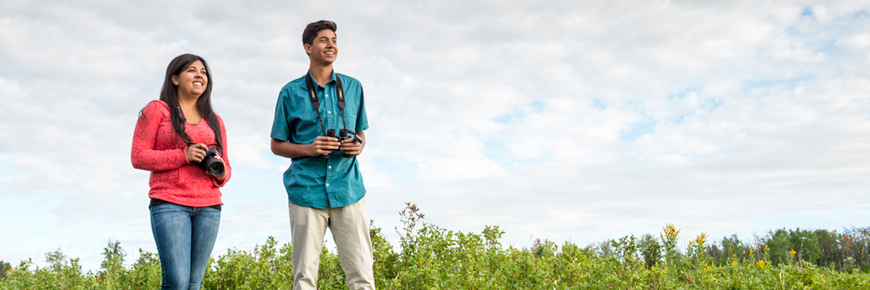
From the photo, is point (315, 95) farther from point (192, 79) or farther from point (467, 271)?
point (467, 271)

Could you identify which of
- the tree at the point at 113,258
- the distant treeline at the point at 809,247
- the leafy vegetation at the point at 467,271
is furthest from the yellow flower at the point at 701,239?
the tree at the point at 113,258

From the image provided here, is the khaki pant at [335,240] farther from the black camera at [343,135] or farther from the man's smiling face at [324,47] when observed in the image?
the man's smiling face at [324,47]

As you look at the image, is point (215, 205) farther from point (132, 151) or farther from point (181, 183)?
point (132, 151)

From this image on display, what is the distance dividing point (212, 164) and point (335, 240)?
0.94 metres

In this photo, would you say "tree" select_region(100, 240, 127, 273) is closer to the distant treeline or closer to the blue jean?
the blue jean

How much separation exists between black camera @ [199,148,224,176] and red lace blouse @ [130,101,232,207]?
0.18ft

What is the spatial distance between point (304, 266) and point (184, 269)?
2.37 feet

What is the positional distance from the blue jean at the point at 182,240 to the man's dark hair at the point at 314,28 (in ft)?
4.44

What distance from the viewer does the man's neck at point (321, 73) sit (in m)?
3.97

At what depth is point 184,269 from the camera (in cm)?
341

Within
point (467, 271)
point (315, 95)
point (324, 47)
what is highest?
point (324, 47)

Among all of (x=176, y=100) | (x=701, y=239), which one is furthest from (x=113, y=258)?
(x=701, y=239)

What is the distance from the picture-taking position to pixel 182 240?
3396mm

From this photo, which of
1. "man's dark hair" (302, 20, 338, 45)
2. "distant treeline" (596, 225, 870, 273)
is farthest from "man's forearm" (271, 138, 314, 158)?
"distant treeline" (596, 225, 870, 273)
